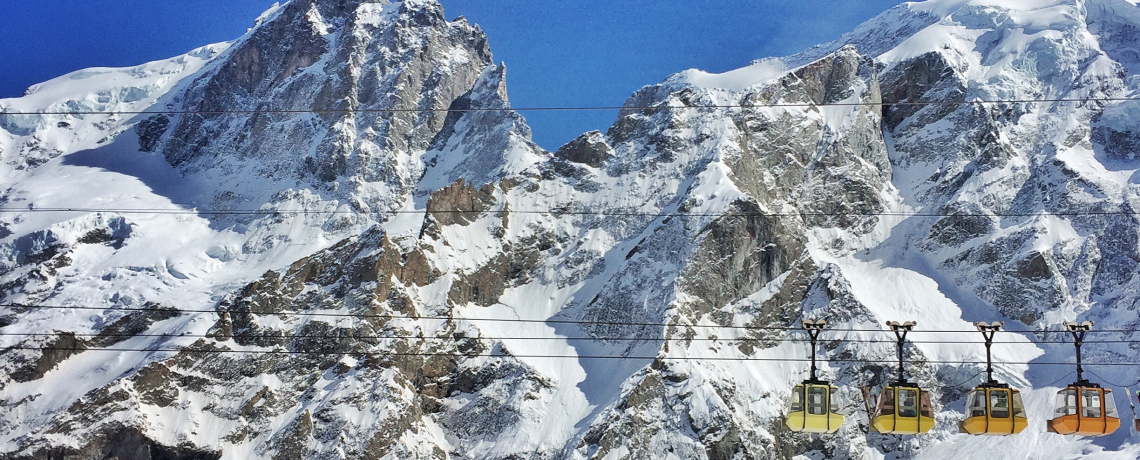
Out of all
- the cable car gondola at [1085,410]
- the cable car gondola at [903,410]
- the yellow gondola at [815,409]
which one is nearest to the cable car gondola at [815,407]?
the yellow gondola at [815,409]

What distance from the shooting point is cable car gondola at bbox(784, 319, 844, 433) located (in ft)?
148

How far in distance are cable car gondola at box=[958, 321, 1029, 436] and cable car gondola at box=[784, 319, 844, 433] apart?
192 inches

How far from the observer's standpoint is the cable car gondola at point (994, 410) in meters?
45.2

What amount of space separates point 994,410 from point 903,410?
3220 mm

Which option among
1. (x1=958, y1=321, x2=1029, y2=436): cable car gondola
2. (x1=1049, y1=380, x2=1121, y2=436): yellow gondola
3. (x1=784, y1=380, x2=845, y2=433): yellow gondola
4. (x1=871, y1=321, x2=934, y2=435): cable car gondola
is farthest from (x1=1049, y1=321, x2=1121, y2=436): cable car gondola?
(x1=784, y1=380, x2=845, y2=433): yellow gondola

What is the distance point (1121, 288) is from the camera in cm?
17738

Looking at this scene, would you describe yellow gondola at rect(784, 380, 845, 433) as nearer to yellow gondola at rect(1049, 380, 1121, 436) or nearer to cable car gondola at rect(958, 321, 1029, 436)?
cable car gondola at rect(958, 321, 1029, 436)

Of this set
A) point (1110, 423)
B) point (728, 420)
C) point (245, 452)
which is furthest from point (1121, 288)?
point (1110, 423)

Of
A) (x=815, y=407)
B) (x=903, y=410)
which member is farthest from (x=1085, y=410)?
(x=815, y=407)

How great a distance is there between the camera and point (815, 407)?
45.5 meters

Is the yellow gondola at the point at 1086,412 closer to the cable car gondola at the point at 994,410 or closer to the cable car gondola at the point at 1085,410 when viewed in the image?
the cable car gondola at the point at 1085,410

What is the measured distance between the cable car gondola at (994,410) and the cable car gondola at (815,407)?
4.87m

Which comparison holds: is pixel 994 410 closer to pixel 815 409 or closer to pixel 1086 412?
pixel 1086 412

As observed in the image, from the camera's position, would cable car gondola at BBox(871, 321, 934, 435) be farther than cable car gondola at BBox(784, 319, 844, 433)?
Yes
